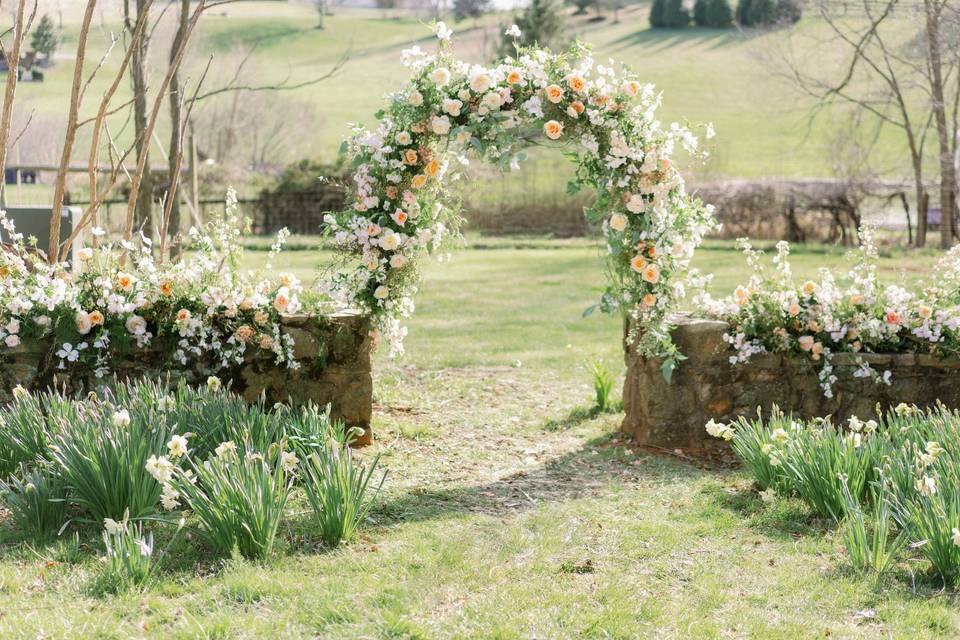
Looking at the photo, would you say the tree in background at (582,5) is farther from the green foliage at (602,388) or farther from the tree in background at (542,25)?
the green foliage at (602,388)

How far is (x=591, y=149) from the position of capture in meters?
5.01

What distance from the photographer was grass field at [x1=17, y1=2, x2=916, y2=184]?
2973 cm

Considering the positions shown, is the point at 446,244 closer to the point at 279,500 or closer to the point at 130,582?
the point at 279,500

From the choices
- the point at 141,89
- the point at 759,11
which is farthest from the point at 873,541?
the point at 759,11

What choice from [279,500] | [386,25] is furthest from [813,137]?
[279,500]

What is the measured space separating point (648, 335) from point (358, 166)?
1844 millimetres

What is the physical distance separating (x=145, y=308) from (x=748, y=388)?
131 inches

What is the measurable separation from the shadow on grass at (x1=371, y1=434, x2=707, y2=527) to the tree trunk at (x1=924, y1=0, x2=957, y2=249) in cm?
1109

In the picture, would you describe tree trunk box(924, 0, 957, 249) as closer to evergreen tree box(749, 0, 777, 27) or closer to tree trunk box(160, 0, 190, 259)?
tree trunk box(160, 0, 190, 259)

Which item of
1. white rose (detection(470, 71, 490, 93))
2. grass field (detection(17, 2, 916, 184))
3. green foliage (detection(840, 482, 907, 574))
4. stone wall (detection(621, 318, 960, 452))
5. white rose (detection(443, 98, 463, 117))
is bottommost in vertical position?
green foliage (detection(840, 482, 907, 574))

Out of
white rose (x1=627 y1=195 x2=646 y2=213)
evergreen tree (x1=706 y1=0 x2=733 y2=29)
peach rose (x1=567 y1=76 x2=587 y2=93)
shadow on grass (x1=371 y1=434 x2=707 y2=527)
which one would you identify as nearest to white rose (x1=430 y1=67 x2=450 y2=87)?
peach rose (x1=567 y1=76 x2=587 y2=93)

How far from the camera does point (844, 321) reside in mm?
5211

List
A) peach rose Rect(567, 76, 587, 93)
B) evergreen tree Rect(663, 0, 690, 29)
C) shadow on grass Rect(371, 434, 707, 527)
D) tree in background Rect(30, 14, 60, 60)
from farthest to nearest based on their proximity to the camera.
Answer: evergreen tree Rect(663, 0, 690, 29) → tree in background Rect(30, 14, 60, 60) → peach rose Rect(567, 76, 587, 93) → shadow on grass Rect(371, 434, 707, 527)

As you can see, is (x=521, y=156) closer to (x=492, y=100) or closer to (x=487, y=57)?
(x=492, y=100)
